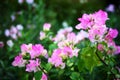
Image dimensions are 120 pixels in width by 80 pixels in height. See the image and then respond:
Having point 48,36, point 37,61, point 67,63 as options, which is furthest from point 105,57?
point 48,36

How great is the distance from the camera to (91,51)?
2387 millimetres

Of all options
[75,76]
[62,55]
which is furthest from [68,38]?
[75,76]

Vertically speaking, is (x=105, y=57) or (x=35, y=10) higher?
(x=35, y=10)

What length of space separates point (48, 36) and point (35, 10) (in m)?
2.17

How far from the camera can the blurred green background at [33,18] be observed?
3646 mm

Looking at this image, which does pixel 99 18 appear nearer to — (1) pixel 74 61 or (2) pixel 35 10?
(1) pixel 74 61

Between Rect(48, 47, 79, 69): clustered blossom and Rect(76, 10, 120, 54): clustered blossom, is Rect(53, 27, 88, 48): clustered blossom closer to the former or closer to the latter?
Rect(48, 47, 79, 69): clustered blossom

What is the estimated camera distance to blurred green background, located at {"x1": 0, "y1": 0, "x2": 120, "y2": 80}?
365cm

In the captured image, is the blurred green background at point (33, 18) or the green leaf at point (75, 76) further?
the blurred green background at point (33, 18)

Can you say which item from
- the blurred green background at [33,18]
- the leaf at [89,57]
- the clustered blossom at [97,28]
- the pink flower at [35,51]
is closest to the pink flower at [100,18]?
the clustered blossom at [97,28]

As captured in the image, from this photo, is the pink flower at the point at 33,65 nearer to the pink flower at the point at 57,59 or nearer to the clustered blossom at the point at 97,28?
the pink flower at the point at 57,59

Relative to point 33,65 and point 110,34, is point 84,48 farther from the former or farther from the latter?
point 33,65

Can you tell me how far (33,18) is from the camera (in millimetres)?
5414

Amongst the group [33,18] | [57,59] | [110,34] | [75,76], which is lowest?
[75,76]
